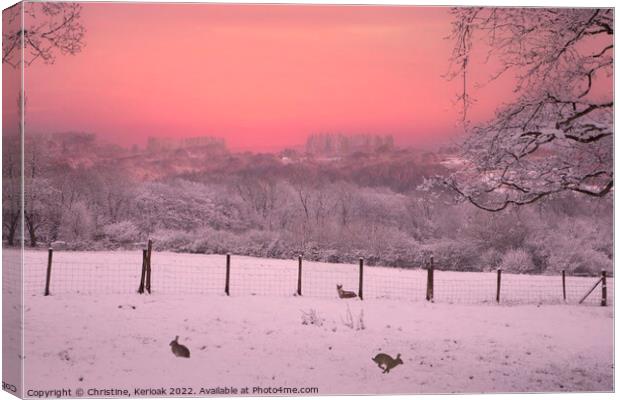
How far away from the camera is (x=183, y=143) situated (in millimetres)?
9336

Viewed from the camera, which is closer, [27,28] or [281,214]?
[27,28]

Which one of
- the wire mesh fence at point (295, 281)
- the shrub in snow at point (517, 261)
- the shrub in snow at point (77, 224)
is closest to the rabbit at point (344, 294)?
the wire mesh fence at point (295, 281)

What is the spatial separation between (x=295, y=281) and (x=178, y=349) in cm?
150

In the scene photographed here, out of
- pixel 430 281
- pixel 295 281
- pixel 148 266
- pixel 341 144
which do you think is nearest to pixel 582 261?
pixel 430 281

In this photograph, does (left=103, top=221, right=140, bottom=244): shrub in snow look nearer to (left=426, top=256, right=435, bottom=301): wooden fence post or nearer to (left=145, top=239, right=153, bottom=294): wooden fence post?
(left=145, top=239, right=153, bottom=294): wooden fence post

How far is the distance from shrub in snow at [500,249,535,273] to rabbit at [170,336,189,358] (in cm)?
364

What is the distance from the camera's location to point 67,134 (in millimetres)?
9164

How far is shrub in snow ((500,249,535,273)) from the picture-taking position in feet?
32.3

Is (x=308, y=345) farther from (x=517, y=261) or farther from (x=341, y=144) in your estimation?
(x=517, y=261)

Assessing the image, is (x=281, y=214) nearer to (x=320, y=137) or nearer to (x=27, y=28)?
→ (x=320, y=137)

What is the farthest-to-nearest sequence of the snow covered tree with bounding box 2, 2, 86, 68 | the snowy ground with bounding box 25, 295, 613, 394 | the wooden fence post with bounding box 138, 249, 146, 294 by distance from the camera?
the wooden fence post with bounding box 138, 249, 146, 294 → the snowy ground with bounding box 25, 295, 613, 394 → the snow covered tree with bounding box 2, 2, 86, 68

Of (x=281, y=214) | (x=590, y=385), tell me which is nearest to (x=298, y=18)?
(x=281, y=214)

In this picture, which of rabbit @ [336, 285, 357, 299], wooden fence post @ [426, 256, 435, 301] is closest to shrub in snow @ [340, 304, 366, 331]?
rabbit @ [336, 285, 357, 299]

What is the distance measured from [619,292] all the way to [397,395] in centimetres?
285
